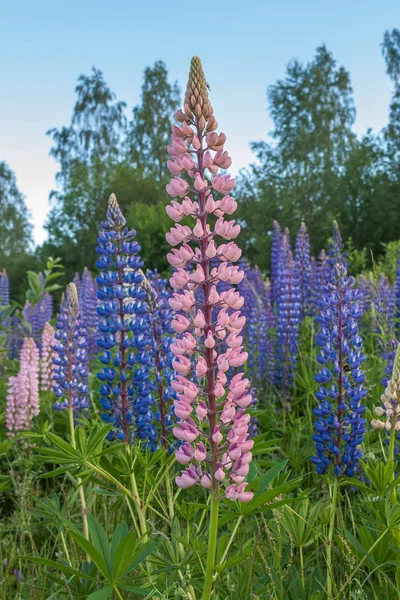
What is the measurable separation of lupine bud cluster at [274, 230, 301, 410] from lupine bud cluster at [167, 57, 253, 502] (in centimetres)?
338

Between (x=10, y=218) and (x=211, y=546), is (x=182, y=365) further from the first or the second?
(x=10, y=218)

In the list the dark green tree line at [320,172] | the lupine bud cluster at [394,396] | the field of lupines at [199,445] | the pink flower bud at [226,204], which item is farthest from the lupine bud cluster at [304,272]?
the dark green tree line at [320,172]

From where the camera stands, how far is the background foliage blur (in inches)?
866

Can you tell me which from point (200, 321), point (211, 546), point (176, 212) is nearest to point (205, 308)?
point (200, 321)

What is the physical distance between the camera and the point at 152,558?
83.4 inches

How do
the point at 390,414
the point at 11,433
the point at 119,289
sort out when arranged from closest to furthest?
1. the point at 390,414
2. the point at 119,289
3. the point at 11,433

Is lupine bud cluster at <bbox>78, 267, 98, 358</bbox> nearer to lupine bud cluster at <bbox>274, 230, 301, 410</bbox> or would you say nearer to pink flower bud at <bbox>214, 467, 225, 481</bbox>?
lupine bud cluster at <bbox>274, 230, 301, 410</bbox>

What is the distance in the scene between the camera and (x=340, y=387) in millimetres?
2941

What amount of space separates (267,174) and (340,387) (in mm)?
24707

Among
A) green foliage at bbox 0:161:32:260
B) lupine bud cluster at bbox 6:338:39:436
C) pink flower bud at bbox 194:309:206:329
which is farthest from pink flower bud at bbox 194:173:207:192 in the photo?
green foliage at bbox 0:161:32:260

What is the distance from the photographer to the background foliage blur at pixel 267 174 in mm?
22000

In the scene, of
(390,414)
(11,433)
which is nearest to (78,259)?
(11,433)

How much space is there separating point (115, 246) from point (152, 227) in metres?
17.2

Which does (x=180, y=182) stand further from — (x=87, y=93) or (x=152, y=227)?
(x=87, y=93)
